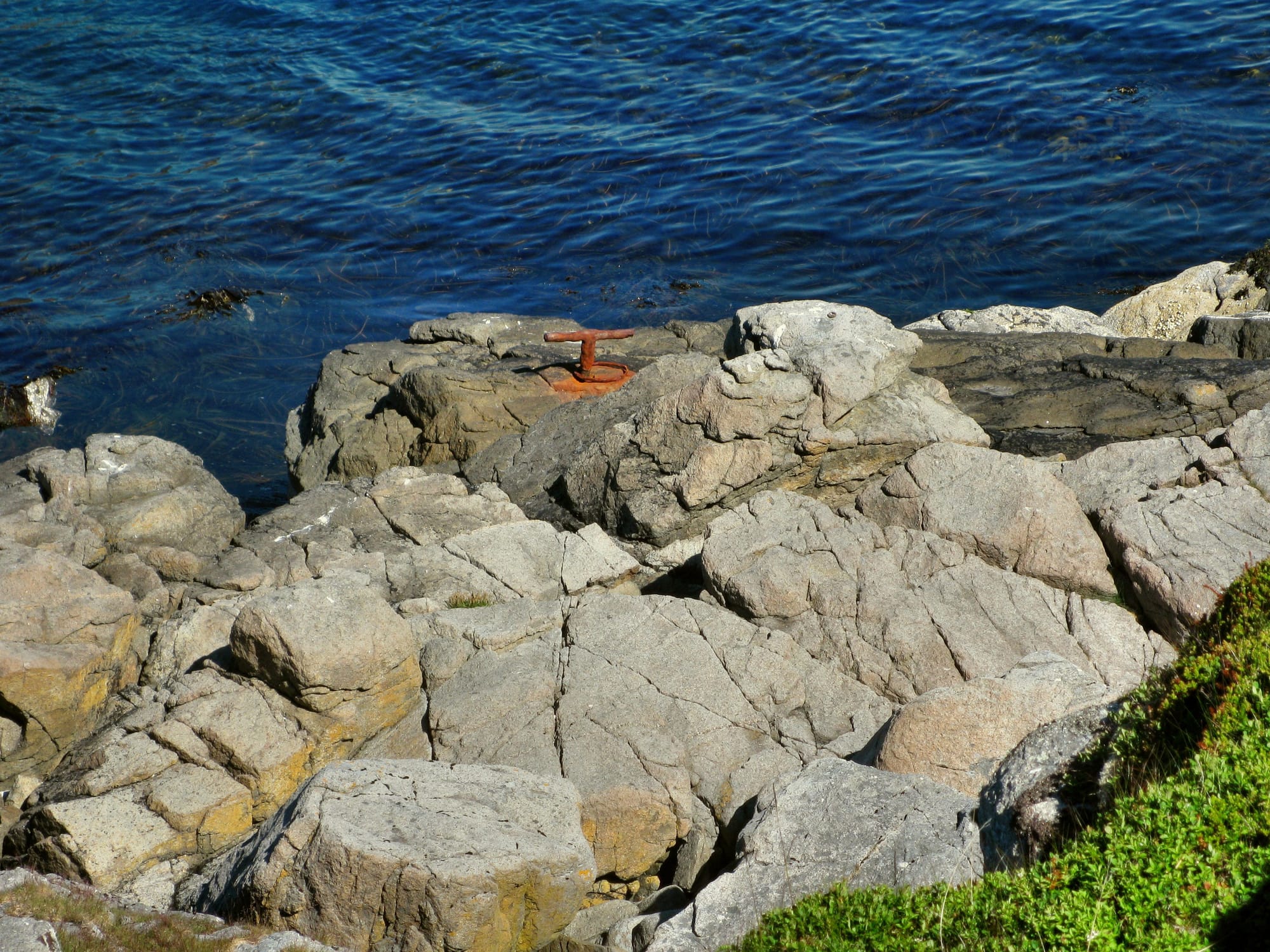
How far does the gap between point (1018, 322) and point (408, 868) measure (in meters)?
14.2

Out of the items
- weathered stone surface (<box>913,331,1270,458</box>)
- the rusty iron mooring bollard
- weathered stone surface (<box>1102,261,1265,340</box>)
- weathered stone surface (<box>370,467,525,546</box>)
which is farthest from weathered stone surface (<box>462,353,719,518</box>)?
weathered stone surface (<box>1102,261,1265,340</box>)

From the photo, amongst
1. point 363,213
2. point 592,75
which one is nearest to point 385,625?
point 363,213

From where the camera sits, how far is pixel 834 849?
6910 mm

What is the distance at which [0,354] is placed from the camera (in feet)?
74.5

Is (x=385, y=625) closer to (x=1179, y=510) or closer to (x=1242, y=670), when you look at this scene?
(x=1242, y=670)

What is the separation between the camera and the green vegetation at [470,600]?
10352 millimetres

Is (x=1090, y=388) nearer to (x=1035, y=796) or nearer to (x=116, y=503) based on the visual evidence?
(x=1035, y=796)

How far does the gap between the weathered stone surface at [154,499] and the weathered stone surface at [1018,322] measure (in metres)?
10.7

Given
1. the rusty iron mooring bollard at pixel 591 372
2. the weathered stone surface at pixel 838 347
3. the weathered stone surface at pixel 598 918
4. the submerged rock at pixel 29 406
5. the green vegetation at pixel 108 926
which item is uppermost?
the weathered stone surface at pixel 838 347

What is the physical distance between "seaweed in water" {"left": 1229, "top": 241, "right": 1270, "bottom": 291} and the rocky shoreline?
681 cm

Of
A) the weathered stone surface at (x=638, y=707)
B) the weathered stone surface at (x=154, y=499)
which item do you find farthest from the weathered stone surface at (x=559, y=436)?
the weathered stone surface at (x=154, y=499)

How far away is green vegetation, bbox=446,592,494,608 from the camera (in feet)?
34.0

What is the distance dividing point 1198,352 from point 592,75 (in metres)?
25.4

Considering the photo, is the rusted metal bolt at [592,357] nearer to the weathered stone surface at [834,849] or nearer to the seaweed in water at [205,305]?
the weathered stone surface at [834,849]
